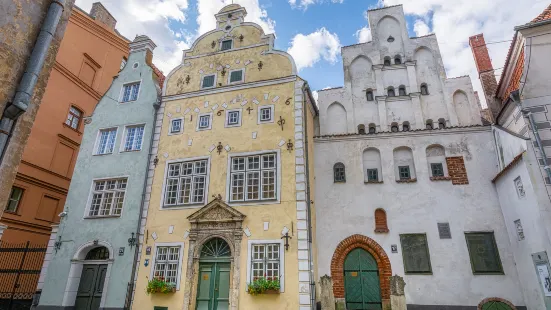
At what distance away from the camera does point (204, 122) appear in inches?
601

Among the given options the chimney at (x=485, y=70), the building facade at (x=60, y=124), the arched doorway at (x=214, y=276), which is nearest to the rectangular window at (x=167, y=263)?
the arched doorway at (x=214, y=276)

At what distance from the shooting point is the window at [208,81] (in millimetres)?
16062

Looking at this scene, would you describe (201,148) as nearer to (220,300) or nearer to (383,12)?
(220,300)

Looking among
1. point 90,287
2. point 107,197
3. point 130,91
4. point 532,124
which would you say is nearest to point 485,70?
point 532,124

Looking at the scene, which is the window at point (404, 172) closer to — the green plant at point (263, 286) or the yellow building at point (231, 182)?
the yellow building at point (231, 182)

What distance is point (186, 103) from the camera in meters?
16.0

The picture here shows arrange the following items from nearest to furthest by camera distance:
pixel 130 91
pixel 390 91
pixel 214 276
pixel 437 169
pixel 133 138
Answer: pixel 214 276 → pixel 437 169 → pixel 390 91 → pixel 133 138 → pixel 130 91

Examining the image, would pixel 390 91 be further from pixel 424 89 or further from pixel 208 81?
pixel 208 81

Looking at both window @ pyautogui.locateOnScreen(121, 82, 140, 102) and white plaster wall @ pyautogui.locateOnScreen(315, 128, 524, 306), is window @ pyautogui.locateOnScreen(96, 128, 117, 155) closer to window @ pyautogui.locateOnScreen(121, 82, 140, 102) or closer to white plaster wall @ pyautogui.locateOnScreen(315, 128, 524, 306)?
window @ pyautogui.locateOnScreen(121, 82, 140, 102)

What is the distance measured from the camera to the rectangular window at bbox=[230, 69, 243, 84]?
1566 centimetres

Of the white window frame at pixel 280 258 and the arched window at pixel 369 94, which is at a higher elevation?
the arched window at pixel 369 94

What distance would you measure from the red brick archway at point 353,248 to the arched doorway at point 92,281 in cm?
952

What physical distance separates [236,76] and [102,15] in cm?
1519

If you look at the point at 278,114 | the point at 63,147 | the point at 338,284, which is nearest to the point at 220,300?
the point at 338,284
